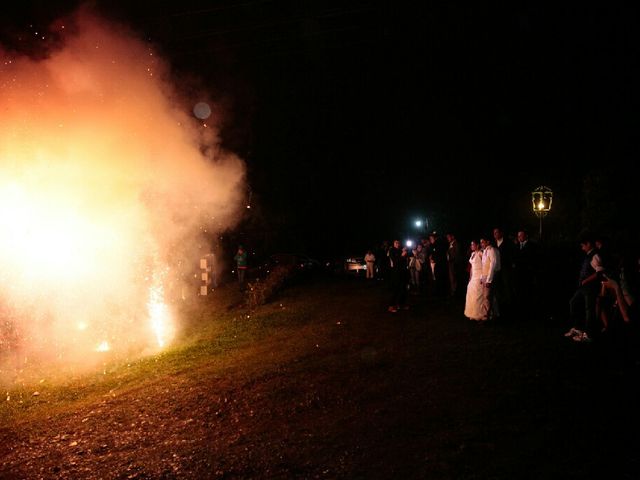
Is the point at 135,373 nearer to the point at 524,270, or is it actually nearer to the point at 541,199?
the point at 524,270

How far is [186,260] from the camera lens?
17.5m

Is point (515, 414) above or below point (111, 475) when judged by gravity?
above

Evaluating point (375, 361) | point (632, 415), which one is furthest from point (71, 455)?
point (632, 415)

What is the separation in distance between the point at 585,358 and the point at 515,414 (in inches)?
96.0

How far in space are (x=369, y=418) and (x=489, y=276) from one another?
4958 millimetres

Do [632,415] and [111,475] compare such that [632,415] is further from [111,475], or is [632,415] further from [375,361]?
[111,475]

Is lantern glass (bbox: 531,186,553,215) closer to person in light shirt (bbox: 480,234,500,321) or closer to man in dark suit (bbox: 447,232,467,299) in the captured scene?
man in dark suit (bbox: 447,232,467,299)

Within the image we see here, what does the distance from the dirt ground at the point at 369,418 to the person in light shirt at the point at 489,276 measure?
827mm

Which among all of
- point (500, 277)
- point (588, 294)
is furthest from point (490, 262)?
point (588, 294)

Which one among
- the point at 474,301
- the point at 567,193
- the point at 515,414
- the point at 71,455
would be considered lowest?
the point at 71,455

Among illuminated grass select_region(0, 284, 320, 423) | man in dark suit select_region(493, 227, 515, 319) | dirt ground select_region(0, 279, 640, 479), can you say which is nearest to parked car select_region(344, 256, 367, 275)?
illuminated grass select_region(0, 284, 320, 423)

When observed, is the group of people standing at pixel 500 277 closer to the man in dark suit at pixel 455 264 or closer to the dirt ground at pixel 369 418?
the dirt ground at pixel 369 418

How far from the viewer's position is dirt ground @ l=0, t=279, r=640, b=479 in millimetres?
4402

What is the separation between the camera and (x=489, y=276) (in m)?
9.25
